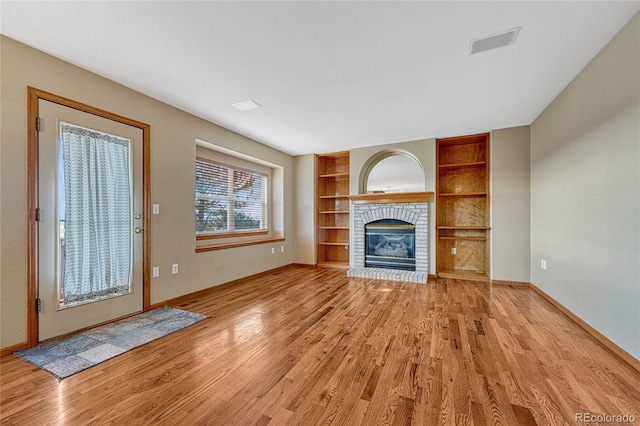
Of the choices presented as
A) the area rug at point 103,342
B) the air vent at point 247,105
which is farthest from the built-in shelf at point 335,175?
the area rug at point 103,342

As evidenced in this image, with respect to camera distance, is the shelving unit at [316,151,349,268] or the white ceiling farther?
the shelving unit at [316,151,349,268]

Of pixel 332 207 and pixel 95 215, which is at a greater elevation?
pixel 332 207

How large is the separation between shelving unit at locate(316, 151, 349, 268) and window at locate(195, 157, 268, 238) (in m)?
1.22

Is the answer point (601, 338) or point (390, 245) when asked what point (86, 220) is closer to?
point (390, 245)

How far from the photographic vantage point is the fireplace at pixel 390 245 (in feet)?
15.1

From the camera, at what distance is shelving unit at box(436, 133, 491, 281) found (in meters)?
4.38

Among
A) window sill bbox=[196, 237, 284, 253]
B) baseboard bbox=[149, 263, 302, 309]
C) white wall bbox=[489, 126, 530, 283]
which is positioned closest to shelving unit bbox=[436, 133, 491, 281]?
white wall bbox=[489, 126, 530, 283]

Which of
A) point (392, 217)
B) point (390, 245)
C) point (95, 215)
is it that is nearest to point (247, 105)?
point (95, 215)

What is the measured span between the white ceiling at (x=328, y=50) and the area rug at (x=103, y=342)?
2.41 metres

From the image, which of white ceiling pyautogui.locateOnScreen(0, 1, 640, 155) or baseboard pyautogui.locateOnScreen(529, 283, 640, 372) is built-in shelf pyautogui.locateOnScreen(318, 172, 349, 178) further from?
baseboard pyautogui.locateOnScreen(529, 283, 640, 372)

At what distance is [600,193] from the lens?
212 cm

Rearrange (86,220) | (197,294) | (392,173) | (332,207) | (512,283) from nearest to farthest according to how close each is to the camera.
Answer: (86,220) < (197,294) < (512,283) < (392,173) < (332,207)

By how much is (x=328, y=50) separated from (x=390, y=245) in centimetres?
360

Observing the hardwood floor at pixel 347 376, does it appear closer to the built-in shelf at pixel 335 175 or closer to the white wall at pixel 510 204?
the white wall at pixel 510 204
